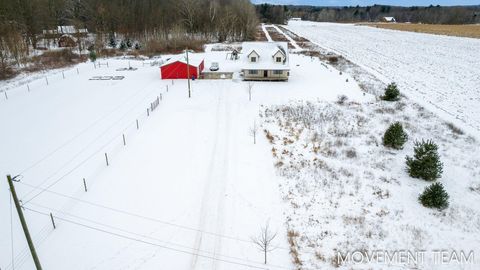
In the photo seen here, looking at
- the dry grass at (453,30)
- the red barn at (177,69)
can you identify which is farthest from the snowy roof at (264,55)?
the dry grass at (453,30)

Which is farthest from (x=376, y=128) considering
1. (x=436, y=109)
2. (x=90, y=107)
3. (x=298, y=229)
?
(x=90, y=107)

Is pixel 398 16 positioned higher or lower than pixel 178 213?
higher

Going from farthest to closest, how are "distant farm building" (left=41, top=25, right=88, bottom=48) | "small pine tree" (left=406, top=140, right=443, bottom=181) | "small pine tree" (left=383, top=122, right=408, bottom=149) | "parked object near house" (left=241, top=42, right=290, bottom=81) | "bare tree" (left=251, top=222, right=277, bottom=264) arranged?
"distant farm building" (left=41, top=25, right=88, bottom=48)
"parked object near house" (left=241, top=42, right=290, bottom=81)
"small pine tree" (left=383, top=122, right=408, bottom=149)
"small pine tree" (left=406, top=140, right=443, bottom=181)
"bare tree" (left=251, top=222, right=277, bottom=264)

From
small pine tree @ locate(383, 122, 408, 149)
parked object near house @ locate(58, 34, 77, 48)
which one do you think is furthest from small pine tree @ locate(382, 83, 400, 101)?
parked object near house @ locate(58, 34, 77, 48)

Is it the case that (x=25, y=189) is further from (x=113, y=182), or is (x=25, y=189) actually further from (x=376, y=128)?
(x=376, y=128)

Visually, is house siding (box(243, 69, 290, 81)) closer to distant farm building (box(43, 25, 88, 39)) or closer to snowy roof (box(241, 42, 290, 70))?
snowy roof (box(241, 42, 290, 70))

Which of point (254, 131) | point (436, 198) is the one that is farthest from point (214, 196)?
point (436, 198)
